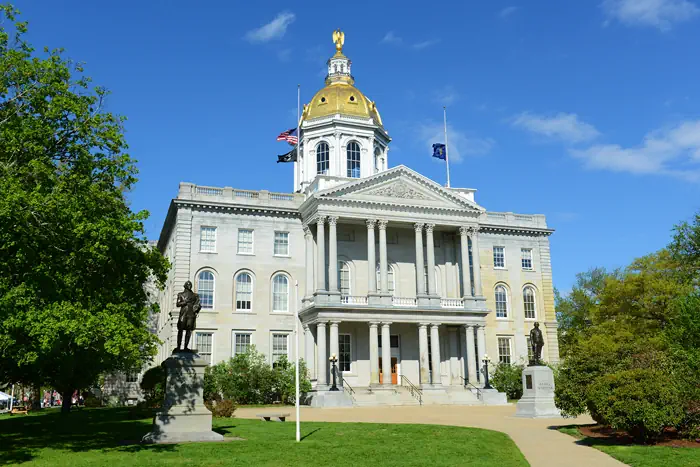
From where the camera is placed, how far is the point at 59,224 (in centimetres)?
1919

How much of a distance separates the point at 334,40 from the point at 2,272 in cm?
4944

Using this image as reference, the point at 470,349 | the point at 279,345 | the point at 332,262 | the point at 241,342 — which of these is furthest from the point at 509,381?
the point at 241,342

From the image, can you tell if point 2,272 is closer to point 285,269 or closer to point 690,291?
point 285,269

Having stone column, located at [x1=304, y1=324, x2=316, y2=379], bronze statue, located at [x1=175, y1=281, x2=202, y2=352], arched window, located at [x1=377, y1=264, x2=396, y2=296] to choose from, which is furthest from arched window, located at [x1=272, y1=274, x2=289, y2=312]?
bronze statue, located at [x1=175, y1=281, x2=202, y2=352]

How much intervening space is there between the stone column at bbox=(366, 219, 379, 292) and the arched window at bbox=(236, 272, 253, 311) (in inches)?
338

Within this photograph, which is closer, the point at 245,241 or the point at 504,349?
the point at 245,241

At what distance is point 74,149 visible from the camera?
858 inches

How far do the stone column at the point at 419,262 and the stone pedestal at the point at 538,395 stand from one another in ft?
53.8

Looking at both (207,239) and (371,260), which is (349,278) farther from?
(207,239)

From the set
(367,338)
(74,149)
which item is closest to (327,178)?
(367,338)

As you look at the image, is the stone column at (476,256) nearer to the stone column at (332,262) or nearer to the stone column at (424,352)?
the stone column at (424,352)

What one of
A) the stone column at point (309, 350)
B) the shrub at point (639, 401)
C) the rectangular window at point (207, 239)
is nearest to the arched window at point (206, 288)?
the rectangular window at point (207, 239)

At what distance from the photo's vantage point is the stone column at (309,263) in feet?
154

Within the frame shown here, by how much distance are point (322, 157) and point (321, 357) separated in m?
20.1
